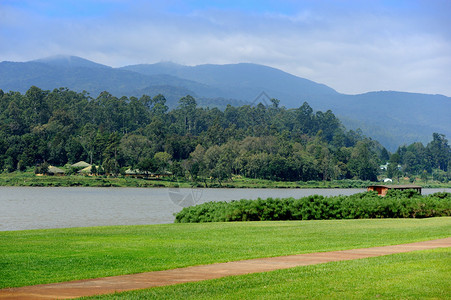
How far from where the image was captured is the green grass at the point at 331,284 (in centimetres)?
1052

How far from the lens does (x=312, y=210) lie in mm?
32969

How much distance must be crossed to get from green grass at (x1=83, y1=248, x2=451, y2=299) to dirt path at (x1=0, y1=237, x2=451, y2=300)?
29.5 inches

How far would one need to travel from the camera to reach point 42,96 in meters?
169

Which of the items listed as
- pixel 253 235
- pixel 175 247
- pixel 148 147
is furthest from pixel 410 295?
pixel 148 147

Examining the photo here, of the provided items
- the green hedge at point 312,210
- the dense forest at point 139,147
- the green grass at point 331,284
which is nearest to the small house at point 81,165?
the dense forest at point 139,147

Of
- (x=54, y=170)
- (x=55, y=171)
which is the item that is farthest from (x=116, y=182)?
(x=54, y=170)

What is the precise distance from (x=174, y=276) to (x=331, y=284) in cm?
371

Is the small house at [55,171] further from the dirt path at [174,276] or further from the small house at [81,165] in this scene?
the dirt path at [174,276]

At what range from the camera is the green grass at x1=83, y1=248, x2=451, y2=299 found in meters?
10.5

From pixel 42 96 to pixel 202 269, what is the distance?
543 ft

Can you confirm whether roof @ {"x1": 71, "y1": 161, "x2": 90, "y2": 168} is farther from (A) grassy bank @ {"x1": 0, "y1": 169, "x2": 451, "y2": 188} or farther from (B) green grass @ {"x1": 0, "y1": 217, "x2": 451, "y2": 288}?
(B) green grass @ {"x1": 0, "y1": 217, "x2": 451, "y2": 288}

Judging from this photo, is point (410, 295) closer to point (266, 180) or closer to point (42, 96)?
point (266, 180)

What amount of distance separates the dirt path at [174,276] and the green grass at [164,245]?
0.61 meters

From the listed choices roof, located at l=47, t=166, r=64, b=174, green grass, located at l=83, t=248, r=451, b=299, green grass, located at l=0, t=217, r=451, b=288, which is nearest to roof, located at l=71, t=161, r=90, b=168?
roof, located at l=47, t=166, r=64, b=174
